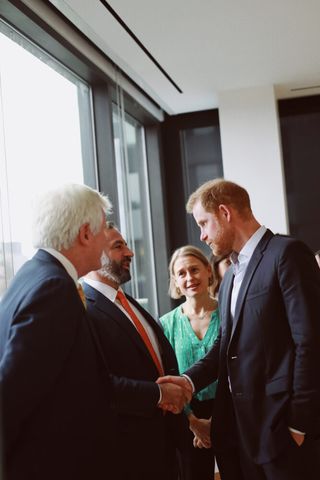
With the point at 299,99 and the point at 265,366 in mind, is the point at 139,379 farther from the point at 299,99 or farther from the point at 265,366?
the point at 299,99

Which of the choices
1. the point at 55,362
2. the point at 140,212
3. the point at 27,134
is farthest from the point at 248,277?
the point at 140,212

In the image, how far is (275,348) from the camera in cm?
216

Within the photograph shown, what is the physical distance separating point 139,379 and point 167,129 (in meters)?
3.95

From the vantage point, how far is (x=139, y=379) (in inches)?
84.7

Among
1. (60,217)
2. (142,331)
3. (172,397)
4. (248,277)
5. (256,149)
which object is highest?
(256,149)

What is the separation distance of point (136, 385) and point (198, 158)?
395 centimetres

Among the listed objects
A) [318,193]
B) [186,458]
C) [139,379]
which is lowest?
[186,458]

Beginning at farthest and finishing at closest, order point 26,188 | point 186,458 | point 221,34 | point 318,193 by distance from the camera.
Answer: point 318,193 → point 221,34 → point 26,188 → point 186,458

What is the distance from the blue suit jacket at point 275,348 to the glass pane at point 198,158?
345 cm

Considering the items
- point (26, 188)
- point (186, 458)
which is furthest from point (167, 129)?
point (186, 458)

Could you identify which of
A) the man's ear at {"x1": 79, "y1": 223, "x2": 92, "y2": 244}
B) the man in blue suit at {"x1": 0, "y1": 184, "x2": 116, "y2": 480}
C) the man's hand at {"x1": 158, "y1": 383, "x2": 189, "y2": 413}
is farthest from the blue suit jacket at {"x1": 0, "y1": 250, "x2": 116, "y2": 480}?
the man's hand at {"x1": 158, "y1": 383, "x2": 189, "y2": 413}

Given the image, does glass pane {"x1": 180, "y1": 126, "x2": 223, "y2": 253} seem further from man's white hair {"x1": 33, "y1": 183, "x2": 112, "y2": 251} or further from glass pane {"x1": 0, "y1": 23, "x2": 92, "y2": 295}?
man's white hair {"x1": 33, "y1": 183, "x2": 112, "y2": 251}

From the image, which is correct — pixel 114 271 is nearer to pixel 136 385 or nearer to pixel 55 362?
pixel 136 385

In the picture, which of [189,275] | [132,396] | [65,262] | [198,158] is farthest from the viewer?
[198,158]
